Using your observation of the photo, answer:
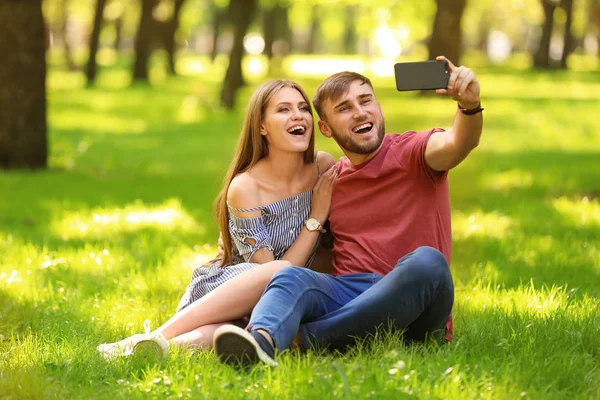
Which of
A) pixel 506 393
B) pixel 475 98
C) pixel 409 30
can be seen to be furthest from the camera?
pixel 409 30

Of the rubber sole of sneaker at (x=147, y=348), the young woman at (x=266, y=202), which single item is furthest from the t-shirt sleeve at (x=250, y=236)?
the rubber sole of sneaker at (x=147, y=348)

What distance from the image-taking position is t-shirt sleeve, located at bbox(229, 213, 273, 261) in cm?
468

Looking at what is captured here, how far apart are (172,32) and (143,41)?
5846 mm

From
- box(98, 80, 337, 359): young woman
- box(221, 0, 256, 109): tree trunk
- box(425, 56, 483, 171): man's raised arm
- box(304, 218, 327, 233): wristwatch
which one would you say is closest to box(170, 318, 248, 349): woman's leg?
box(98, 80, 337, 359): young woman

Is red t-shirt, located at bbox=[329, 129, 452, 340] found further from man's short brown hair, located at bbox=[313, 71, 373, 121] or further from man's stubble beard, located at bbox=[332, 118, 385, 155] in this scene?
man's short brown hair, located at bbox=[313, 71, 373, 121]

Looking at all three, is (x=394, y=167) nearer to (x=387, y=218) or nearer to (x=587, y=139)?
(x=387, y=218)

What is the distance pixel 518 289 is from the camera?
538 centimetres

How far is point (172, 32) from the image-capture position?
38.4 meters

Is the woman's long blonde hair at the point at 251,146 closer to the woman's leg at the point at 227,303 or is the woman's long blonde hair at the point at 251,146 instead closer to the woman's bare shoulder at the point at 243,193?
the woman's bare shoulder at the point at 243,193

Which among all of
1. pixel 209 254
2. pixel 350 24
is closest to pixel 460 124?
pixel 209 254

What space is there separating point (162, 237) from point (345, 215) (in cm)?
329

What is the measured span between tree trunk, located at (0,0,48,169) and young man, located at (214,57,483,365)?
24.1ft

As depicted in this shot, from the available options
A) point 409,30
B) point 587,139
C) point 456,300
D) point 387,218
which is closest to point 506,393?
point 387,218

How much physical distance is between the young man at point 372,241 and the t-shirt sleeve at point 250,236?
237mm
